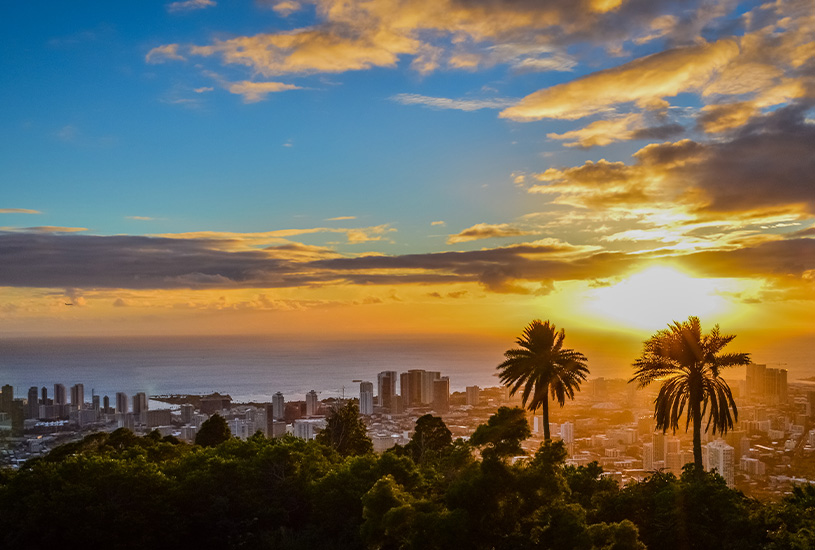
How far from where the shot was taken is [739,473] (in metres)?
31.3

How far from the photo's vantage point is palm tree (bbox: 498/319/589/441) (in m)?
24.6

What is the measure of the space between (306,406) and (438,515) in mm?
61223

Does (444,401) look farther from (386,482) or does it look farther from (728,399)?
(386,482)

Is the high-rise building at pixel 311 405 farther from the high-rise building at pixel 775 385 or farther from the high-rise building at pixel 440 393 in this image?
the high-rise building at pixel 775 385

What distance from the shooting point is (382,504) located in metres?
15.2

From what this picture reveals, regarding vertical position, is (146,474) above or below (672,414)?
below

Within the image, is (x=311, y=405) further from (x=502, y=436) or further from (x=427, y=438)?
(x=502, y=436)

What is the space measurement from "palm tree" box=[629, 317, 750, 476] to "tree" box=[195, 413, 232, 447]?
2109 cm

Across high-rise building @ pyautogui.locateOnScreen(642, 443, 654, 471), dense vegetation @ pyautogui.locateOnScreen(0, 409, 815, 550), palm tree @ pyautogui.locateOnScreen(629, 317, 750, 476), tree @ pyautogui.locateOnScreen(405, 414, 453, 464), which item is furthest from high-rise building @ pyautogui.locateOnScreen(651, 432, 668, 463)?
dense vegetation @ pyautogui.locateOnScreen(0, 409, 815, 550)

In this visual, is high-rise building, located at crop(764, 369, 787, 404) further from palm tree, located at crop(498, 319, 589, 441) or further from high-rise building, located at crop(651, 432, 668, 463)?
palm tree, located at crop(498, 319, 589, 441)

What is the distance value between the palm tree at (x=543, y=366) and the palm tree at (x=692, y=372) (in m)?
3.88

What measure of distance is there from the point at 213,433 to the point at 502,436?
885 inches

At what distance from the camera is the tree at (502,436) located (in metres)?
14.2

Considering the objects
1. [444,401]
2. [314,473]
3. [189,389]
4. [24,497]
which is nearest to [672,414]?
[314,473]
